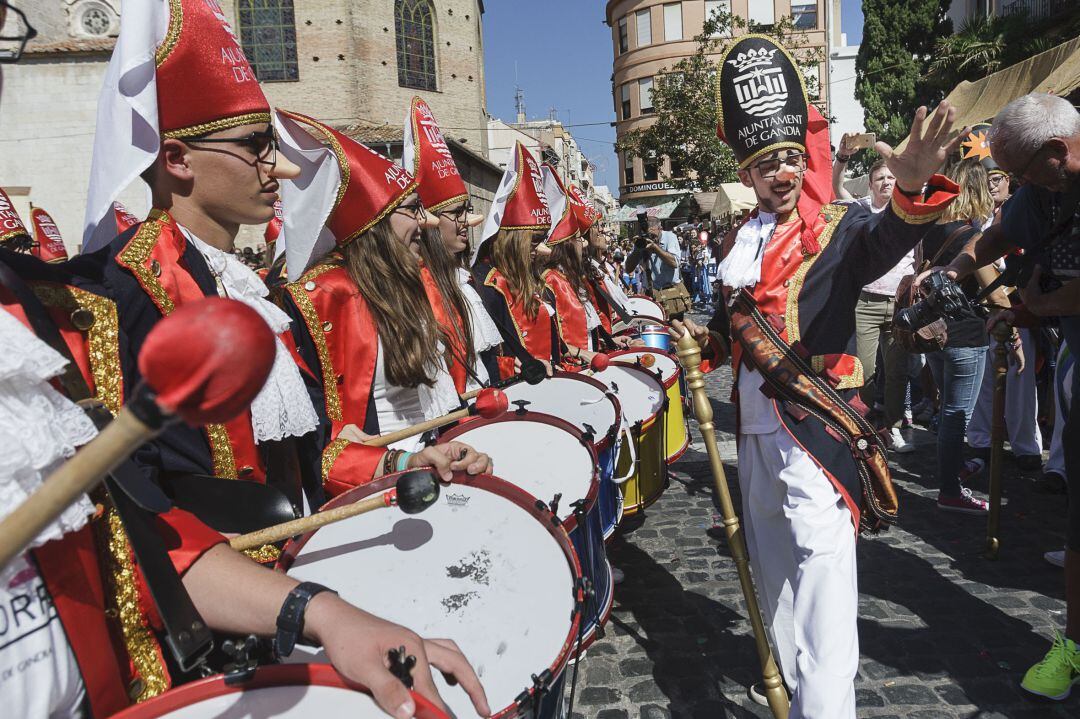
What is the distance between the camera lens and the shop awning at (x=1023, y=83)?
8.17m

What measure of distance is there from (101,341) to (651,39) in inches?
1999

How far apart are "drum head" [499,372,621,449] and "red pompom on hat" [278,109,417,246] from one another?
1.00m

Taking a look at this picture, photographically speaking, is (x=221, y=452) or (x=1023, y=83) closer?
(x=221, y=452)

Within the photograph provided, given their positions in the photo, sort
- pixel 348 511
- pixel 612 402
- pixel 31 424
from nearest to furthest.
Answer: pixel 31 424, pixel 348 511, pixel 612 402

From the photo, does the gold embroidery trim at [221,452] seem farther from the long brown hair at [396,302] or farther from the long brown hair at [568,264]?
the long brown hair at [568,264]

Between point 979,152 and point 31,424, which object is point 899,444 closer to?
point 979,152

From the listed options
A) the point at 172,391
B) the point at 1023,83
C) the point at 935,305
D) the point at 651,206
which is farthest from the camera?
the point at 651,206

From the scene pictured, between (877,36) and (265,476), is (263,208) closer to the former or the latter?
(265,476)

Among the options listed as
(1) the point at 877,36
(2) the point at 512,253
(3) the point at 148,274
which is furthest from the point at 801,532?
(1) the point at 877,36

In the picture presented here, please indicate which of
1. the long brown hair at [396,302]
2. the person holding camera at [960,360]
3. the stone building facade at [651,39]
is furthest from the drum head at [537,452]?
the stone building facade at [651,39]

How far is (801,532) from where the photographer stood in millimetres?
2434

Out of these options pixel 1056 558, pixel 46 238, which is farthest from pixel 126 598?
pixel 46 238

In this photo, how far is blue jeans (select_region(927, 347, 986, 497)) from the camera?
15.4 ft

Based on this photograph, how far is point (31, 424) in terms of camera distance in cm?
95
